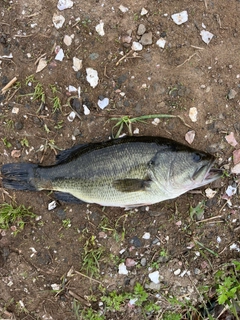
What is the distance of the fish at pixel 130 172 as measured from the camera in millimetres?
4039

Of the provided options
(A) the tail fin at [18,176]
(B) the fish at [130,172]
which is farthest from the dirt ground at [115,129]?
(B) the fish at [130,172]

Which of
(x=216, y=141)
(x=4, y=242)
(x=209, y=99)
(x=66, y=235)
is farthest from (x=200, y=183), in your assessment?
(x=4, y=242)

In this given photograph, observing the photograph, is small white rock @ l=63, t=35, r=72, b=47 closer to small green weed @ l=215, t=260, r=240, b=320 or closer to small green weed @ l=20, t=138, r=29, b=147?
small green weed @ l=20, t=138, r=29, b=147

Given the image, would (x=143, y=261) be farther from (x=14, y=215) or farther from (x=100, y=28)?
(x=100, y=28)

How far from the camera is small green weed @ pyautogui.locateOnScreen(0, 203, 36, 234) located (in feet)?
15.3

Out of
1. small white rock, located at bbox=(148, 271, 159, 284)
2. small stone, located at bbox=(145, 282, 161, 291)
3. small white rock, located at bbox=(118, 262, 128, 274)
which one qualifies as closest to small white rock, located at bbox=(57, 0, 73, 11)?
small white rock, located at bbox=(118, 262, 128, 274)

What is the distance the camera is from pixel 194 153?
4059mm

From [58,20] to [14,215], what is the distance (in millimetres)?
2498

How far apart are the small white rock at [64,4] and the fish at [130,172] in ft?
5.74

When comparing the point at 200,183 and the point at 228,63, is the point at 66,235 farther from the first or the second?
the point at 228,63

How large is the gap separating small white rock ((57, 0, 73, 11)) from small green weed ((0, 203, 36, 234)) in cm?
253

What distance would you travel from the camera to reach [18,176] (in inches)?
178

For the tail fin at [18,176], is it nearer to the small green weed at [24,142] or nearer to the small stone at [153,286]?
the small green weed at [24,142]

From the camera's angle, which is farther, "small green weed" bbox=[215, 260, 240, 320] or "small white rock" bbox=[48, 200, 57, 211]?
"small white rock" bbox=[48, 200, 57, 211]
